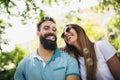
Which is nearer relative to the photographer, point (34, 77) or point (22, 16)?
point (34, 77)

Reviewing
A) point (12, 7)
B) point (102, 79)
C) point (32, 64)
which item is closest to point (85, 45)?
point (102, 79)

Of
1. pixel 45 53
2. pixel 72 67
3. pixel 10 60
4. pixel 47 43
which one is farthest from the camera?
pixel 10 60

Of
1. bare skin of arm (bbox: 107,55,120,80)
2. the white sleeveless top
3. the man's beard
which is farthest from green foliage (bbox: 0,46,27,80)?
bare skin of arm (bbox: 107,55,120,80)

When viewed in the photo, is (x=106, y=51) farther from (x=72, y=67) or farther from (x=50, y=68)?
(x=50, y=68)

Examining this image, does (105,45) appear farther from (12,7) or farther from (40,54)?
(12,7)

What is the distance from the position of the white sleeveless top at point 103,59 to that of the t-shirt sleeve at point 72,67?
9 centimetres

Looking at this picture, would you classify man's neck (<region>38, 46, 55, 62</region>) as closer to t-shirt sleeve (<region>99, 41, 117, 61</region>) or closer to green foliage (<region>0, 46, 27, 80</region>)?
t-shirt sleeve (<region>99, 41, 117, 61</region>)

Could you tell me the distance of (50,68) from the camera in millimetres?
5500

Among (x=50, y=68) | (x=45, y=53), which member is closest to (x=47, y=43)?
(x=45, y=53)

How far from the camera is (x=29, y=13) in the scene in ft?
41.0

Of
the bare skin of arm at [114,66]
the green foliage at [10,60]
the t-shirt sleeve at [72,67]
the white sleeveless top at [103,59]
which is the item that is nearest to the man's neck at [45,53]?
the t-shirt sleeve at [72,67]

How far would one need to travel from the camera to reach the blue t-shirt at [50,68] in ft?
17.7

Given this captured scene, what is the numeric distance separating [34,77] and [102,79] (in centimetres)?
116

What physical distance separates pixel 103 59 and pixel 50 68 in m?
0.91
